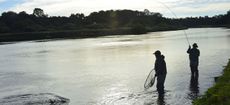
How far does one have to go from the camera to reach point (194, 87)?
17078 millimetres

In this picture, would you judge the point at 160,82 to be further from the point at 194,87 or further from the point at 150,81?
the point at 194,87

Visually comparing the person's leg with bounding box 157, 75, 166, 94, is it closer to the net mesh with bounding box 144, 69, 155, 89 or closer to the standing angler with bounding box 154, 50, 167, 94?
the standing angler with bounding box 154, 50, 167, 94

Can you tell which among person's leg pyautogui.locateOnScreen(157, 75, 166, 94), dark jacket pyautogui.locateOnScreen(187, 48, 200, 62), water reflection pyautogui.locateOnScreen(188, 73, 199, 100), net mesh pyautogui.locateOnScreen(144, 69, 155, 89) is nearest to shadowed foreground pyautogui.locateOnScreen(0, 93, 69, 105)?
person's leg pyautogui.locateOnScreen(157, 75, 166, 94)

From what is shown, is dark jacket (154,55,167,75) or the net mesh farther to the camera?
the net mesh

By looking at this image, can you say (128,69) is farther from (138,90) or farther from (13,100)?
(13,100)

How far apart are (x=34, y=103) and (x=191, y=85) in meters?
6.87

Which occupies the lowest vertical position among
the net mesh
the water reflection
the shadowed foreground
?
the shadowed foreground

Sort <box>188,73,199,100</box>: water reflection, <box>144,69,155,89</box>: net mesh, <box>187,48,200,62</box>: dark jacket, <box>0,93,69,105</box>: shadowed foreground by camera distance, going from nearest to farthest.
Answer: <box>188,73,199,100</box>: water reflection < <box>0,93,69,105</box>: shadowed foreground < <box>144,69,155,89</box>: net mesh < <box>187,48,200,62</box>: dark jacket

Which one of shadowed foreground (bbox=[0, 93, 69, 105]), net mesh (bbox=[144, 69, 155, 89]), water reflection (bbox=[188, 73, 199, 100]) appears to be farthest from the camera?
net mesh (bbox=[144, 69, 155, 89])

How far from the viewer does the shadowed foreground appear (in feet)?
51.3

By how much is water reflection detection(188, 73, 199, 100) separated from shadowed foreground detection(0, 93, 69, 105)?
15.8 ft

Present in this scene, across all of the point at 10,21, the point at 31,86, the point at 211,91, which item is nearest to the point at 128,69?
the point at 31,86

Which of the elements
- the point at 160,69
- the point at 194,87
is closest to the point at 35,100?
the point at 160,69

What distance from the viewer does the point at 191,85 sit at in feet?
58.0
